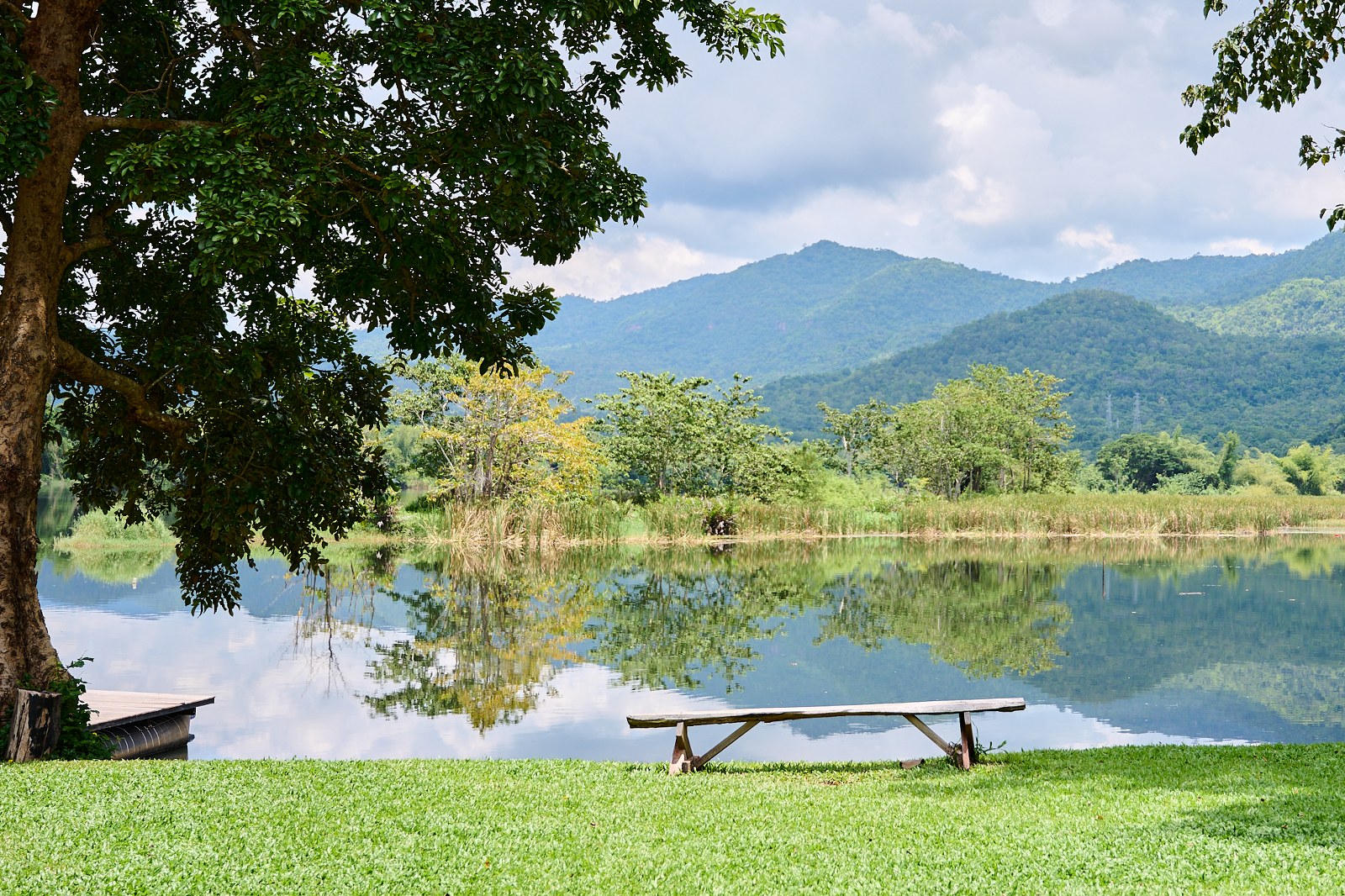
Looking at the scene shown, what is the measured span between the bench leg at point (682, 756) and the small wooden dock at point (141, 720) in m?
4.07

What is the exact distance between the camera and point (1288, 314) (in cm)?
12262

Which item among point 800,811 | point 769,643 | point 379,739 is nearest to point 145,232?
point 379,739

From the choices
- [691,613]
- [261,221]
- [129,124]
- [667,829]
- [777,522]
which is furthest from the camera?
[777,522]

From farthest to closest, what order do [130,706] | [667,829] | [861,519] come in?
1. [861,519]
2. [130,706]
3. [667,829]

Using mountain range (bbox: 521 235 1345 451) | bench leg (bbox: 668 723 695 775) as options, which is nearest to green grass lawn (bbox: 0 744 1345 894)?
bench leg (bbox: 668 723 695 775)

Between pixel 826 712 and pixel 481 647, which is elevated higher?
pixel 826 712

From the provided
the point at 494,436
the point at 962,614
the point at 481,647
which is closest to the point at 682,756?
the point at 481,647

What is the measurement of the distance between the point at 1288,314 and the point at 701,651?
12994 cm

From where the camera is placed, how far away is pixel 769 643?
14.3m

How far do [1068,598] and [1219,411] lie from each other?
84894 millimetres

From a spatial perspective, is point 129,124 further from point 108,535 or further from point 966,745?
point 108,535

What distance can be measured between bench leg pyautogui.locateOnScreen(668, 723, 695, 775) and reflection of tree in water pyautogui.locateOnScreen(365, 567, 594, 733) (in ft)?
10.1

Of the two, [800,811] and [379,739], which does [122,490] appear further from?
[800,811]

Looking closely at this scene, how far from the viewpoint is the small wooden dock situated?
26.5 ft
